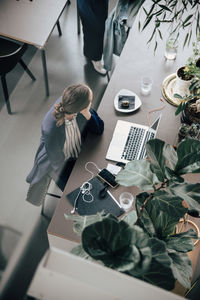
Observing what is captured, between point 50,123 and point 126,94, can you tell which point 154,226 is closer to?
point 50,123

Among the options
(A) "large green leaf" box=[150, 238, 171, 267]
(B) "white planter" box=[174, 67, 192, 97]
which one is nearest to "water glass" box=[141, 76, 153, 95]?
(B) "white planter" box=[174, 67, 192, 97]

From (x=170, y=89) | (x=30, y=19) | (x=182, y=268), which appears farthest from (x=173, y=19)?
(x=30, y=19)

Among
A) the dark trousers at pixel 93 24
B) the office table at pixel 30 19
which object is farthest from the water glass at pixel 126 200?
the dark trousers at pixel 93 24

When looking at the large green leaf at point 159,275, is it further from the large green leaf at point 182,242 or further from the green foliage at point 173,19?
the green foliage at point 173,19

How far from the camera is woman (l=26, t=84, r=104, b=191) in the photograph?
2.11 metres

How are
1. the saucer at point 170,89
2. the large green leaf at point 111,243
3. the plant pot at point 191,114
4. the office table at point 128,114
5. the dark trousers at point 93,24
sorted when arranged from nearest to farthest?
the large green leaf at point 111,243
the office table at point 128,114
the plant pot at point 191,114
the saucer at point 170,89
the dark trousers at point 93,24

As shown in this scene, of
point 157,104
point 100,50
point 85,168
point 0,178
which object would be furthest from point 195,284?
point 100,50

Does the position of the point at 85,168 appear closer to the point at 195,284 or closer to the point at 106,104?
the point at 106,104

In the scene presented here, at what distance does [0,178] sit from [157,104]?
140 cm

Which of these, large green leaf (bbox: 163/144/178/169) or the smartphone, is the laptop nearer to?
the smartphone

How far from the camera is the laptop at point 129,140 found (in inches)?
84.4

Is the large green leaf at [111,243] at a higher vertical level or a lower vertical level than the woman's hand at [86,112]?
higher

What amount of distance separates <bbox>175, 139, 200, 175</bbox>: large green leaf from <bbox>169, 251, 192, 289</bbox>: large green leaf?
0.32 meters

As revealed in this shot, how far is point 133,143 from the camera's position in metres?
2.20
